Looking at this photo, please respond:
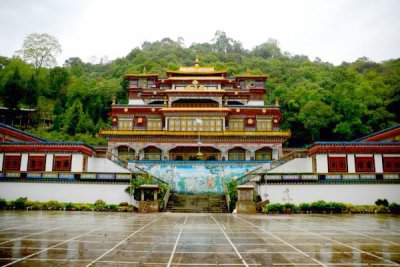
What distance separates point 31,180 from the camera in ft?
91.4

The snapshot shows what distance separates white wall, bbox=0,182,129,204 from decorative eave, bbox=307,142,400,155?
18.8m

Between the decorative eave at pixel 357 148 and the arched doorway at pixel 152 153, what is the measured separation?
22.4m

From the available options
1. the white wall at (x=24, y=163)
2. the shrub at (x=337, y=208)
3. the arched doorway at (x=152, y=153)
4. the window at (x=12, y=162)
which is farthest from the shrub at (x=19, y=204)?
the shrub at (x=337, y=208)

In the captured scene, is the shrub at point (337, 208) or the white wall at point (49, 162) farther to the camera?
the white wall at point (49, 162)

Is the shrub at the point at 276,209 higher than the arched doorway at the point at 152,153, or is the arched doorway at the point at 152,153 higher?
A: the arched doorway at the point at 152,153

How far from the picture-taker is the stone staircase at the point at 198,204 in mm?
26016

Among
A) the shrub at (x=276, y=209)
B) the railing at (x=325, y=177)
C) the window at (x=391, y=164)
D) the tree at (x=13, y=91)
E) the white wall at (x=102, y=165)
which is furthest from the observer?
the tree at (x=13, y=91)

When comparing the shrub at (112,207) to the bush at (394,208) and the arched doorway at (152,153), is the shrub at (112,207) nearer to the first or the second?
the bush at (394,208)

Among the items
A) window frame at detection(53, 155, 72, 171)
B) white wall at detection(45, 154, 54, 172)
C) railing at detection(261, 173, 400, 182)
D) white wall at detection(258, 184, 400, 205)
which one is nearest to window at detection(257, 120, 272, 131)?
railing at detection(261, 173, 400, 182)

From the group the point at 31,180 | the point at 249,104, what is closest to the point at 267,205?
the point at 31,180

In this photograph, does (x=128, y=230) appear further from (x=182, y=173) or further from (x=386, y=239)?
(x=182, y=173)

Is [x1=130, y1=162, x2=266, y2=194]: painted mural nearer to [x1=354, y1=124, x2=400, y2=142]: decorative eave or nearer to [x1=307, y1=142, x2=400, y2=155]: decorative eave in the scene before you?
[x1=307, y1=142, x2=400, y2=155]: decorative eave

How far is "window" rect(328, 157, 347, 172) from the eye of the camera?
31.4m

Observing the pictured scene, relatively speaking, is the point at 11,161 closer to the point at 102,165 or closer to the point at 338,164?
the point at 102,165
